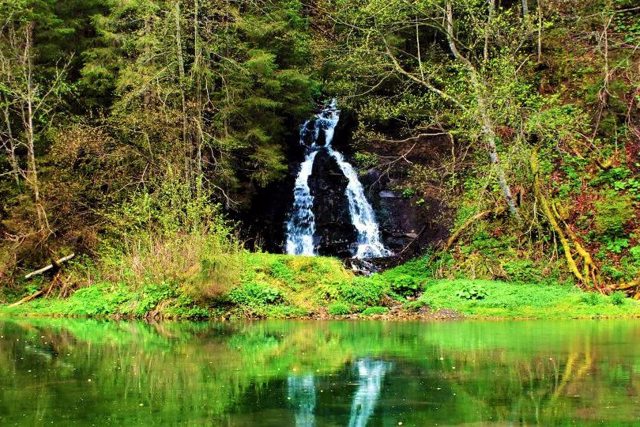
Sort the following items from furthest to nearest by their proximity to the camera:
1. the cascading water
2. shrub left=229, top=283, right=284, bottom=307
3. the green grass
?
1. the cascading water
2. shrub left=229, top=283, right=284, bottom=307
3. the green grass

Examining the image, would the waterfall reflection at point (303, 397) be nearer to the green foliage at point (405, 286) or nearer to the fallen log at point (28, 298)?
the green foliage at point (405, 286)

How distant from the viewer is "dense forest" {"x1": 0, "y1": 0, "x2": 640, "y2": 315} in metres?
20.7

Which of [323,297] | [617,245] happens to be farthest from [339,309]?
[617,245]

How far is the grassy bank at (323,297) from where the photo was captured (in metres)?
18.2

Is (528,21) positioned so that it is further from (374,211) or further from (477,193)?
(374,211)

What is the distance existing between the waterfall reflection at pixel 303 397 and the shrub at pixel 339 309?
841cm

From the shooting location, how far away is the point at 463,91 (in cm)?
2262

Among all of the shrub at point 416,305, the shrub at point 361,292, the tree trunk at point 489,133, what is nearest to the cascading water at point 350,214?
the tree trunk at point 489,133

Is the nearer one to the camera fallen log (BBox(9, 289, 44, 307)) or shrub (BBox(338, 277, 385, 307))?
shrub (BBox(338, 277, 385, 307))

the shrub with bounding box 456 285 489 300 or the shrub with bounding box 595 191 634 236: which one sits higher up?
the shrub with bounding box 595 191 634 236

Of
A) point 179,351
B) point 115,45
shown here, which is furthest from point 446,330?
point 115,45

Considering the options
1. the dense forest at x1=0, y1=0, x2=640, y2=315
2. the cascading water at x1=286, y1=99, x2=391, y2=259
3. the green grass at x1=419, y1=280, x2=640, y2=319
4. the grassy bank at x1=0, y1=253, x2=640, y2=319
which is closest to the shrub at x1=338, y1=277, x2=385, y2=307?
the grassy bank at x1=0, y1=253, x2=640, y2=319

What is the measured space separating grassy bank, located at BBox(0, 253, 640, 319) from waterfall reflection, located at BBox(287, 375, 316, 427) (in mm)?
8600

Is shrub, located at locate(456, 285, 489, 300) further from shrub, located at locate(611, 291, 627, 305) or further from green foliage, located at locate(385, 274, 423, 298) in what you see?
shrub, located at locate(611, 291, 627, 305)
